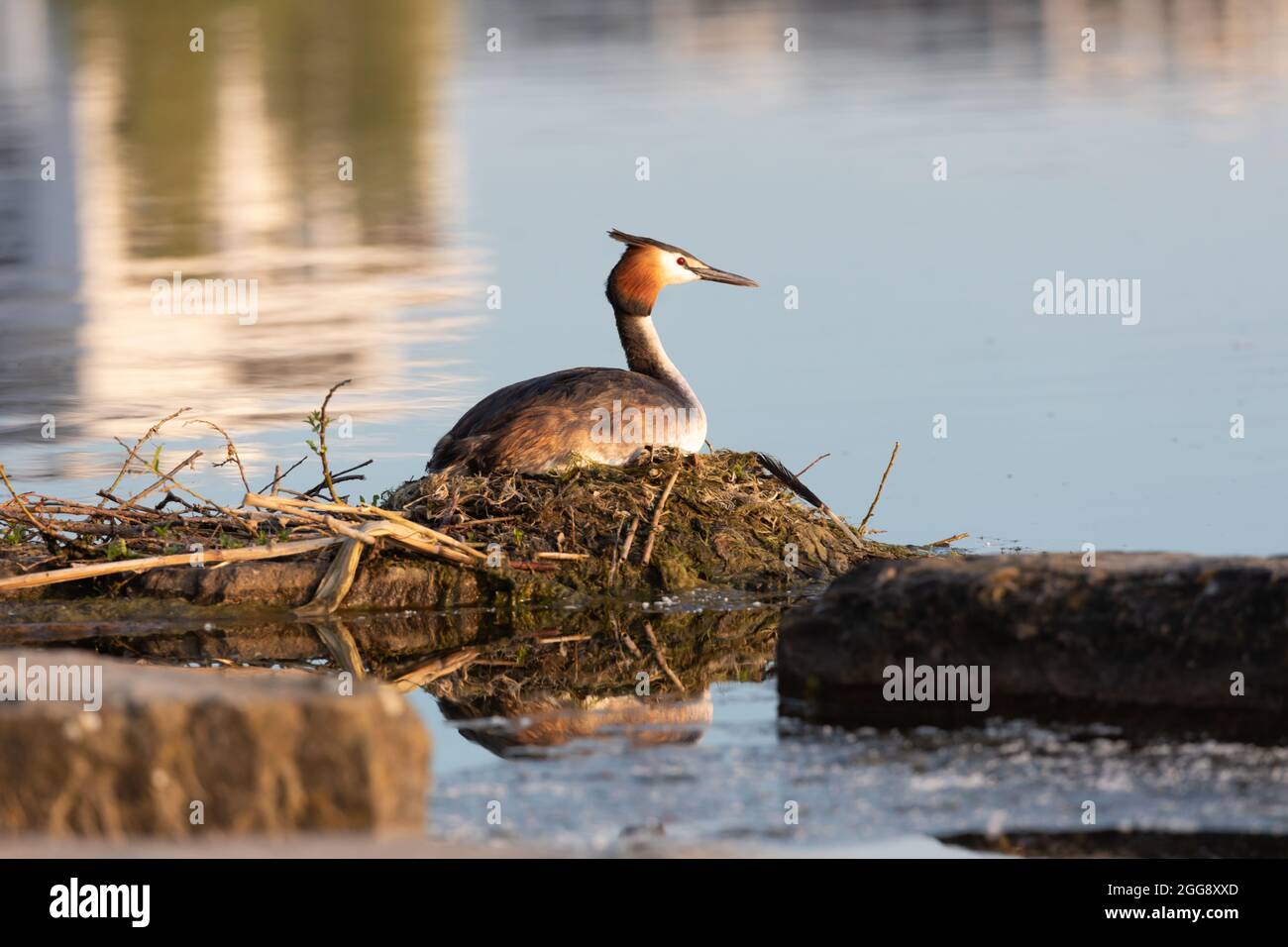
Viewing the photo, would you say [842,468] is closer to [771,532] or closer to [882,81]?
[771,532]

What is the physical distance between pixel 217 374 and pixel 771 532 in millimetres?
6922

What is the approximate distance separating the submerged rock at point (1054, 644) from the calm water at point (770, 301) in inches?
11.3

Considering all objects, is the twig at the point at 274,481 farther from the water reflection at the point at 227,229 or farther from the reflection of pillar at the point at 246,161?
the reflection of pillar at the point at 246,161

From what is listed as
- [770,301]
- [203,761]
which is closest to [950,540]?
[203,761]

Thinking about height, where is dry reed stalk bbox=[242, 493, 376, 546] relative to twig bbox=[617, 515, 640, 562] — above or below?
above

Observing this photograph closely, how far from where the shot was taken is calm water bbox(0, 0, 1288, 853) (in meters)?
6.59

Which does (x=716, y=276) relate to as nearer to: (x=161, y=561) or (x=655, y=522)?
(x=655, y=522)

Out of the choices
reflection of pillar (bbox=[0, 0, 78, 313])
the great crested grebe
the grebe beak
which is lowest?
the great crested grebe

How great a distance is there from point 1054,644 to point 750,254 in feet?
38.3

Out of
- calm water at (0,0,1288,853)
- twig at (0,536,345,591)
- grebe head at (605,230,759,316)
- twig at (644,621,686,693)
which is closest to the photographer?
calm water at (0,0,1288,853)

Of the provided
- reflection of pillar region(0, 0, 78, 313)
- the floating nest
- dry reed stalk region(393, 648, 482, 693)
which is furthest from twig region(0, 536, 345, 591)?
reflection of pillar region(0, 0, 78, 313)

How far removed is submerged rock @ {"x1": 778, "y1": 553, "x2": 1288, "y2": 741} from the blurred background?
3.06 m

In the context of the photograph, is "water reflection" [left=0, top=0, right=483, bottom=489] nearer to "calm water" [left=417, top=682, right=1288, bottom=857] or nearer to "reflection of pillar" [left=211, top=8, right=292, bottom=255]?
"reflection of pillar" [left=211, top=8, right=292, bottom=255]

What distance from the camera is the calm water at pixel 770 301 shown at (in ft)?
21.6
